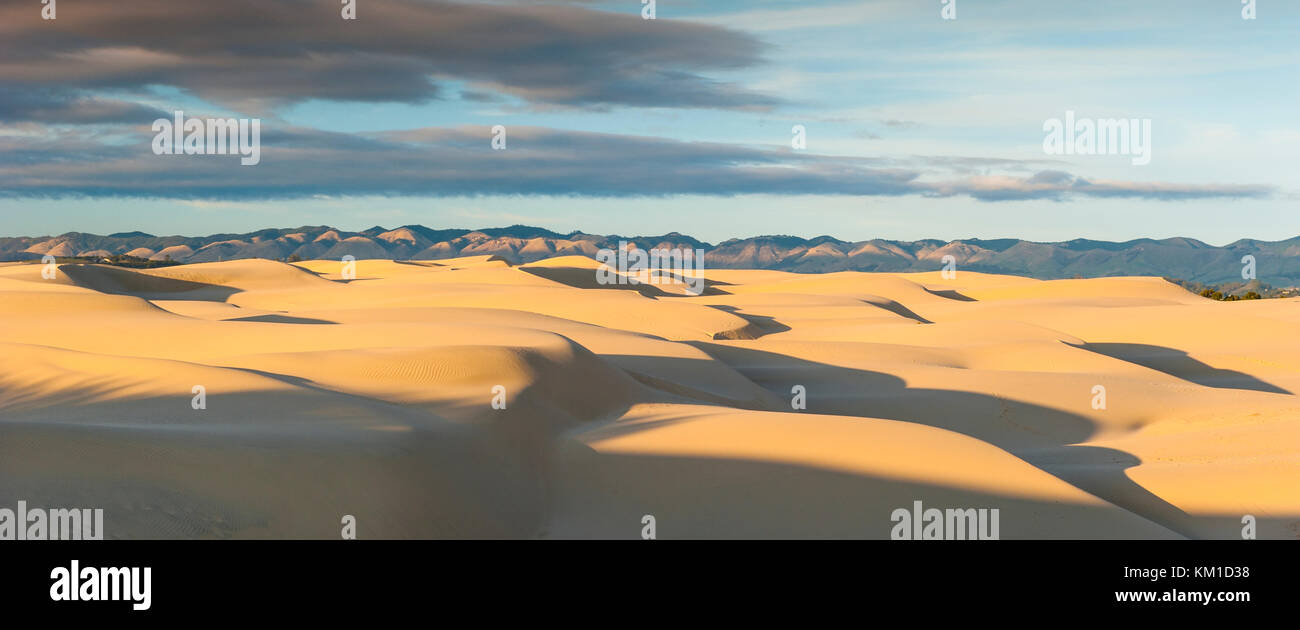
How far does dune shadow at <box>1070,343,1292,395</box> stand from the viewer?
80.2 feet

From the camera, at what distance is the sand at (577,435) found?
28.6ft

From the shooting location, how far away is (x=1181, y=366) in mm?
27578

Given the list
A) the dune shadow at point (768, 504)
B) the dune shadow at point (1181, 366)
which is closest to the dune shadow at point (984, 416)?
the dune shadow at point (768, 504)

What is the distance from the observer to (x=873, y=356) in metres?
24.4

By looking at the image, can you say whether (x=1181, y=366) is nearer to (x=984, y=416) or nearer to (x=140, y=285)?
(x=984, y=416)

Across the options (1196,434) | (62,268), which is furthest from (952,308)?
(62,268)

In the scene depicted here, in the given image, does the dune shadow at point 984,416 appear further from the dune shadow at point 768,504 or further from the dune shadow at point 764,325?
the dune shadow at point 764,325

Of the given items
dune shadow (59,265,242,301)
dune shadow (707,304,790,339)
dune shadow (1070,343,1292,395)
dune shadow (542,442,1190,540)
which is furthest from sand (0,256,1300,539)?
dune shadow (59,265,242,301)

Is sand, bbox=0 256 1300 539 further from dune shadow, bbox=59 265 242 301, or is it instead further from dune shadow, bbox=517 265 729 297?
dune shadow, bbox=517 265 729 297

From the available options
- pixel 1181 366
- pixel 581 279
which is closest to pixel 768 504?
pixel 1181 366

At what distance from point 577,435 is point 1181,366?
21.3 m

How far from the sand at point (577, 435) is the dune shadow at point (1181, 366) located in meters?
0.36

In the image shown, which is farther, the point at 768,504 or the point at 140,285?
the point at 140,285
